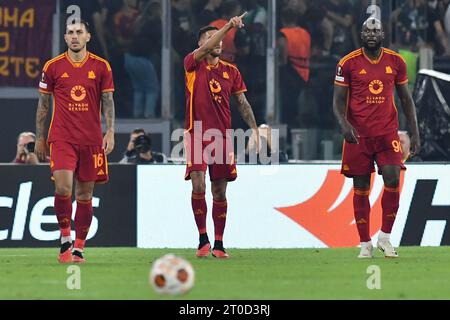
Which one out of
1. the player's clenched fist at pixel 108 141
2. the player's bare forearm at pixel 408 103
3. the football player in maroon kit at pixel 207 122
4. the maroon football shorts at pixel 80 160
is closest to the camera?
the maroon football shorts at pixel 80 160

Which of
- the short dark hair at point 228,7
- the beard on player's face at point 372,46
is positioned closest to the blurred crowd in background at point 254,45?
the short dark hair at point 228,7

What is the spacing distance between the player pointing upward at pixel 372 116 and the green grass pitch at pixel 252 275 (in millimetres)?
557

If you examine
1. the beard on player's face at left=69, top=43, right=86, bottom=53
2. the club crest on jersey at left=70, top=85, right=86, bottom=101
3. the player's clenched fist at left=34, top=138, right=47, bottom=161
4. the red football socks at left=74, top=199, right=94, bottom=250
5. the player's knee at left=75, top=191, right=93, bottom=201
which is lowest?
the red football socks at left=74, top=199, right=94, bottom=250

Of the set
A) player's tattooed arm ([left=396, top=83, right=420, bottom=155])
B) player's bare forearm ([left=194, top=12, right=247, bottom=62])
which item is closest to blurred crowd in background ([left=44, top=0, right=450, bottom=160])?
player's tattooed arm ([left=396, top=83, right=420, bottom=155])

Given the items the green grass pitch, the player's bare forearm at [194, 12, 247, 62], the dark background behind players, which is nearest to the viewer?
the green grass pitch

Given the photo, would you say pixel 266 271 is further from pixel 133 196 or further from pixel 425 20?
pixel 425 20

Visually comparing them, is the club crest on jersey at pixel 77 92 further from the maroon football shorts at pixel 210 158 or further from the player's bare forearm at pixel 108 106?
the maroon football shorts at pixel 210 158

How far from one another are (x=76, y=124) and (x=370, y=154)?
2.82 metres

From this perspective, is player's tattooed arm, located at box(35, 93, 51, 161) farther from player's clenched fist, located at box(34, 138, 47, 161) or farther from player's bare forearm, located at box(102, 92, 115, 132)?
player's bare forearm, located at box(102, 92, 115, 132)

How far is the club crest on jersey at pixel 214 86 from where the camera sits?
14492 millimetres

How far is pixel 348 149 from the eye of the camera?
47.4ft

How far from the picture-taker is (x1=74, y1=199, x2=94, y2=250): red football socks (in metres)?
13.8
